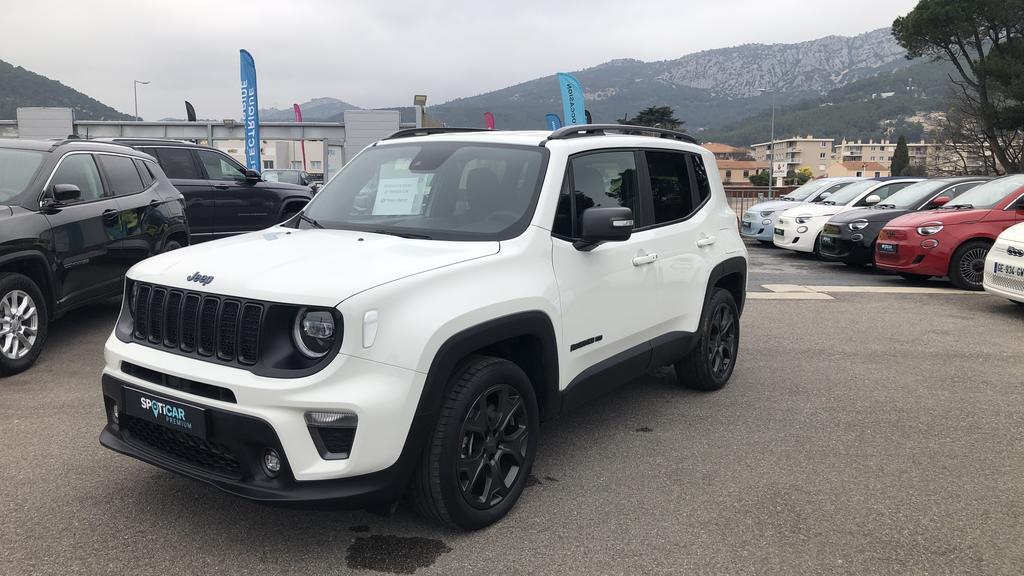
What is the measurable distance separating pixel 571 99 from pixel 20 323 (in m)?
16.9

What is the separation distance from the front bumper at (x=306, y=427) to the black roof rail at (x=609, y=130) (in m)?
1.81

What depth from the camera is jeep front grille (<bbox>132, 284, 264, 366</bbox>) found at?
284cm

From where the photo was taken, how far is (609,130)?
4.50m

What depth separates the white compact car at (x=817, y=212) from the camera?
14.3 metres

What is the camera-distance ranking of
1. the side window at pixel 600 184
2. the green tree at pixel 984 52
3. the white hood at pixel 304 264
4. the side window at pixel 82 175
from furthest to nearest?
the green tree at pixel 984 52
the side window at pixel 82 175
the side window at pixel 600 184
the white hood at pixel 304 264

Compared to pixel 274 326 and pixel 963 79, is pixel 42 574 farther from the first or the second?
pixel 963 79

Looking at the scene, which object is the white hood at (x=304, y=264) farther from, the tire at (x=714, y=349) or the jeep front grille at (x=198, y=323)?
the tire at (x=714, y=349)

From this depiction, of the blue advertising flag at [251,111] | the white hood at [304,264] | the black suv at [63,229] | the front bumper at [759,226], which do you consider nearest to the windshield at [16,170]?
the black suv at [63,229]

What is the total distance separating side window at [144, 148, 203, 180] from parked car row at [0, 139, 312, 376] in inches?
102

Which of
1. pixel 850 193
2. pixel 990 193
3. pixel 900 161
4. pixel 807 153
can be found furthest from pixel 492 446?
pixel 807 153

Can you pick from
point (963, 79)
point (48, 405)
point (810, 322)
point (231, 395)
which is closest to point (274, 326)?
point (231, 395)

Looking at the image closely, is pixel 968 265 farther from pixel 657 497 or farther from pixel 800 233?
pixel 657 497

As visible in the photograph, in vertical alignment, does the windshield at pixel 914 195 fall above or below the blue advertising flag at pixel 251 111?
below

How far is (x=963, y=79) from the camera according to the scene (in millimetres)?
35406
